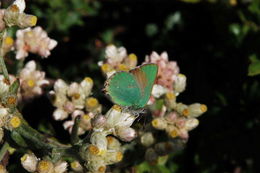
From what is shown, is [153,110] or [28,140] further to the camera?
[153,110]

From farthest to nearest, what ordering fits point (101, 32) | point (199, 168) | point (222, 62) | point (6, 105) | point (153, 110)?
1. point (101, 32)
2. point (222, 62)
3. point (199, 168)
4. point (153, 110)
5. point (6, 105)

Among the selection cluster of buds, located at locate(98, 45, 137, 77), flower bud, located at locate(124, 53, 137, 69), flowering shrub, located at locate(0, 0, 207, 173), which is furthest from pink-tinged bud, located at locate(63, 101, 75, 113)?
flower bud, located at locate(124, 53, 137, 69)

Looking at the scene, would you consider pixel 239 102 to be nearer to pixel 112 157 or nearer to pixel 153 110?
pixel 153 110

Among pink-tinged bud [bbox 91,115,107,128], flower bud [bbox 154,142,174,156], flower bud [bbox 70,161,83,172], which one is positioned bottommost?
flower bud [bbox 154,142,174,156]

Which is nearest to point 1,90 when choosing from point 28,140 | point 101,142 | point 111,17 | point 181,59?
point 28,140

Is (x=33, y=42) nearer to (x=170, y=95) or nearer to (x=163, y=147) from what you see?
(x=170, y=95)

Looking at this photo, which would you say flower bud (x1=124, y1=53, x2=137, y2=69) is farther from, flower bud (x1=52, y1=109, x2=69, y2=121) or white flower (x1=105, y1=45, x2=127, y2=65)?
flower bud (x1=52, y1=109, x2=69, y2=121)

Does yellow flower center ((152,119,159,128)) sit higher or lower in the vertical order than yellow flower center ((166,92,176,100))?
lower
